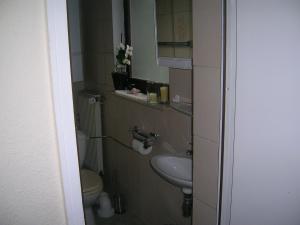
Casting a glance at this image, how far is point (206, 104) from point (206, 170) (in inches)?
13.4

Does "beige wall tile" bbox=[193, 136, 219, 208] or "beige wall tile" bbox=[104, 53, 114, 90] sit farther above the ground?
"beige wall tile" bbox=[104, 53, 114, 90]

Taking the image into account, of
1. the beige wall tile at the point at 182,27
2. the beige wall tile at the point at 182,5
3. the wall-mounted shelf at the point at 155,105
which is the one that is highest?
the beige wall tile at the point at 182,5

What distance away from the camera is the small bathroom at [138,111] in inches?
63.7

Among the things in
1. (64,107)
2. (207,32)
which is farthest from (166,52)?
(64,107)

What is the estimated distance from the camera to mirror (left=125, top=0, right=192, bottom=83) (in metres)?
1.62

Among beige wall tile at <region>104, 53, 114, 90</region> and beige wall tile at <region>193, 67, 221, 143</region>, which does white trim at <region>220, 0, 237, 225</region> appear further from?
beige wall tile at <region>104, 53, 114, 90</region>

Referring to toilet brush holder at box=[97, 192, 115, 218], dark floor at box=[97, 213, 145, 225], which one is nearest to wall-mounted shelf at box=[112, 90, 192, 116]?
toilet brush holder at box=[97, 192, 115, 218]

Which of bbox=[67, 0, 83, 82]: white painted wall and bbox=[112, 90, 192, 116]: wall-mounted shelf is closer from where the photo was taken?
bbox=[112, 90, 192, 116]: wall-mounted shelf

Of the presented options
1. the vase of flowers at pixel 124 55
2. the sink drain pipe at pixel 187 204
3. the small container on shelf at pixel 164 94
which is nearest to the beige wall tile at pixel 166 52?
the small container on shelf at pixel 164 94

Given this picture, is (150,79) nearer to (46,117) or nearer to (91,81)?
(91,81)

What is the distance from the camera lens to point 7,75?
0.56 meters

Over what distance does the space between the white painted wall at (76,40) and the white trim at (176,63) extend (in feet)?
3.84

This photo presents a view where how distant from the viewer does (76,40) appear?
9.01ft

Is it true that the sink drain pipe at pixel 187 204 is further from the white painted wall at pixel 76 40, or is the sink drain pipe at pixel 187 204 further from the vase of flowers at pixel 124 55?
the white painted wall at pixel 76 40
